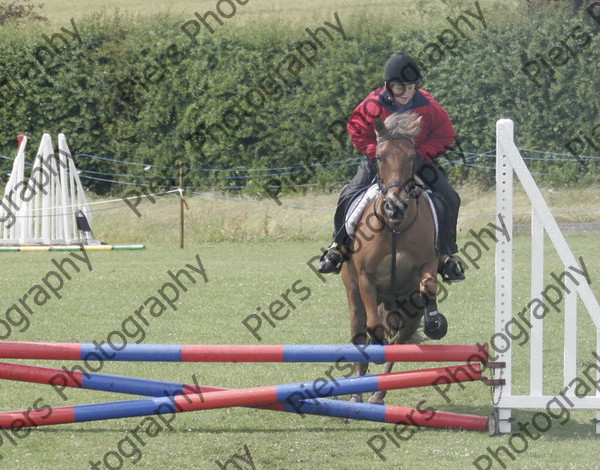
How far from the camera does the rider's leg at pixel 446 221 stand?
21.1 feet

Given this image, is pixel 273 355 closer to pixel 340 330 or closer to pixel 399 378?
pixel 399 378

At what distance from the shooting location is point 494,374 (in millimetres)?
5652

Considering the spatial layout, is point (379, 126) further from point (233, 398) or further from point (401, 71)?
point (233, 398)

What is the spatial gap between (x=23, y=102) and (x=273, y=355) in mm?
18265

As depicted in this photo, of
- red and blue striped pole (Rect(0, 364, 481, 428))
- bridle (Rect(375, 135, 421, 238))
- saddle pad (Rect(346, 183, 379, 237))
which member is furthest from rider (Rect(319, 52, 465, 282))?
red and blue striped pole (Rect(0, 364, 481, 428))

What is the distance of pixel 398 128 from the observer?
5887 millimetres

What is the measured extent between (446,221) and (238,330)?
383 cm

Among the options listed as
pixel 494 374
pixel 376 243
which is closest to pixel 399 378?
pixel 494 374

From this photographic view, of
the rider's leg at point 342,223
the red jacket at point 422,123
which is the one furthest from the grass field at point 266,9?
the red jacket at point 422,123

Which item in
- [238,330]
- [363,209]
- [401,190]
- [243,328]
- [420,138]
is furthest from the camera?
[243,328]

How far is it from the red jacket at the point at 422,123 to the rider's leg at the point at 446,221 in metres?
0.10

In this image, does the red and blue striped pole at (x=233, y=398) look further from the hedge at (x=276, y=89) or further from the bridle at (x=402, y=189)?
the hedge at (x=276, y=89)

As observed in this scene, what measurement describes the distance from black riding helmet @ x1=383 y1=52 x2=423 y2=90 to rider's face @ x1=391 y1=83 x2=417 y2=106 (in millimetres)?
35

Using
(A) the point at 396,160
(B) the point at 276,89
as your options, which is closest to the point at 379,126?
(A) the point at 396,160
